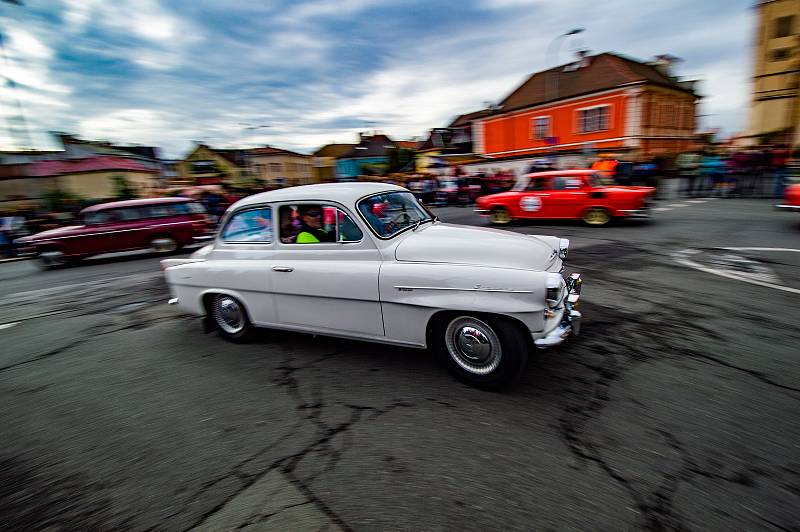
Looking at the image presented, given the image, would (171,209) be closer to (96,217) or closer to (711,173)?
(96,217)

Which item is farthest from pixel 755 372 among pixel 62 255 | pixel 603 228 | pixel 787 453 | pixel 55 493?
pixel 62 255

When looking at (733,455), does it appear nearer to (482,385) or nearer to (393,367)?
(482,385)

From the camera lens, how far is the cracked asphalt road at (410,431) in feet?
7.07

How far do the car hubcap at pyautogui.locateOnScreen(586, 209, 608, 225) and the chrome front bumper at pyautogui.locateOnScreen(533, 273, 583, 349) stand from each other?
8445 millimetres

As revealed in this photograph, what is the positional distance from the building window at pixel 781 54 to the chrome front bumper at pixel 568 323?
43752mm

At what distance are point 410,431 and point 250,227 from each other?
107 inches

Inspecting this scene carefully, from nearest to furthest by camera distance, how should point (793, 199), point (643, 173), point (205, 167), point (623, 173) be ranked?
point (793, 199) < point (623, 173) < point (643, 173) < point (205, 167)

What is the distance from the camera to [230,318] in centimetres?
451

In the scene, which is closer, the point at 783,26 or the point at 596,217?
the point at 596,217

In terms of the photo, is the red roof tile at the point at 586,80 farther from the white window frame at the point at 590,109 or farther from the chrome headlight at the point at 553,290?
the chrome headlight at the point at 553,290

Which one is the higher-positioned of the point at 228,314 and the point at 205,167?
the point at 205,167

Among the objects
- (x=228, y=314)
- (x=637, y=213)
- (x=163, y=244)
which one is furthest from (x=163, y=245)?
(x=637, y=213)

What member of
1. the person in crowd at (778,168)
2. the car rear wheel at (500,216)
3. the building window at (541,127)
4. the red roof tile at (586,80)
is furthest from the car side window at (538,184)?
the building window at (541,127)

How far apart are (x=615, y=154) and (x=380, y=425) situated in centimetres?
2942
